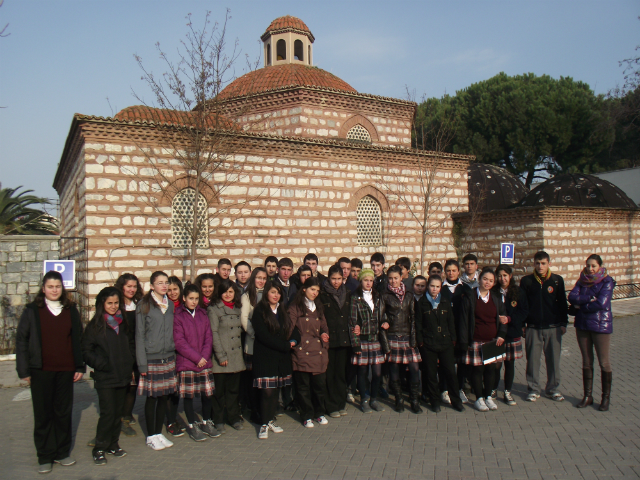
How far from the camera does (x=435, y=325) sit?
19.9 ft

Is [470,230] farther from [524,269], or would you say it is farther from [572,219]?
[572,219]

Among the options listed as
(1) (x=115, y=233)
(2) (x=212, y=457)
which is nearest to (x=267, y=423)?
(2) (x=212, y=457)

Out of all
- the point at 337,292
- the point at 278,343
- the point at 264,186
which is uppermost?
the point at 264,186

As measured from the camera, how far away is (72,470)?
462cm

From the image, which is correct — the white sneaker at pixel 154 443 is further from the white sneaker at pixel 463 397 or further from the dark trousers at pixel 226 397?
the white sneaker at pixel 463 397

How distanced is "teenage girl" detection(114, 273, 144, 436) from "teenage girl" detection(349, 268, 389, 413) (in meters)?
2.59

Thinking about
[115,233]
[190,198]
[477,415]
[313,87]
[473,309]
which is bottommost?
[477,415]

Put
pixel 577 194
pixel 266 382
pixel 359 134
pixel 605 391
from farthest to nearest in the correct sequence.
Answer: pixel 577 194 → pixel 359 134 → pixel 605 391 → pixel 266 382

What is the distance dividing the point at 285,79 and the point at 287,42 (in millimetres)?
3571

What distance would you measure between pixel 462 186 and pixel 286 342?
12298 mm

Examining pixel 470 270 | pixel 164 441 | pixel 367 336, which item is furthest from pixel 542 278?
pixel 164 441

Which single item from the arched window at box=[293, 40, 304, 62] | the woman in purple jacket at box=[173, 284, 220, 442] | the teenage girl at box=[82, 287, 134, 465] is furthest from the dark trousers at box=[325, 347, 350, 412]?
the arched window at box=[293, 40, 304, 62]

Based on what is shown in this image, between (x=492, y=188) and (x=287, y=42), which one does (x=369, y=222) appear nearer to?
(x=492, y=188)

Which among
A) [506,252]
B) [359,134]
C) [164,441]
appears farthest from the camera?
[359,134]
